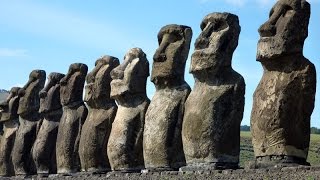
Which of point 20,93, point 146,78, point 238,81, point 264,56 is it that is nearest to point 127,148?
point 146,78

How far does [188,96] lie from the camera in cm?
1608

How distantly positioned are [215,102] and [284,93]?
1882 mm

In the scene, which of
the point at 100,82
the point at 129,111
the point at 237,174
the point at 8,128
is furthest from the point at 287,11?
the point at 8,128

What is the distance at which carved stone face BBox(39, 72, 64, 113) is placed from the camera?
69.6ft

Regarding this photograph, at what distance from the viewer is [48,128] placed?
69.3 ft

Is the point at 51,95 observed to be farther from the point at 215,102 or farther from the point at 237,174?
the point at 237,174

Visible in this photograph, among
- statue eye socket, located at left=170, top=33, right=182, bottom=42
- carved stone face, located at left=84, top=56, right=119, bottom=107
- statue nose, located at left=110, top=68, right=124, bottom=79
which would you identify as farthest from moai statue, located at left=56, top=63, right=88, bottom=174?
statue eye socket, located at left=170, top=33, right=182, bottom=42

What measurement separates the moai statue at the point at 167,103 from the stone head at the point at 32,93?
6536mm

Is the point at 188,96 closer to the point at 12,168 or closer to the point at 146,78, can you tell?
the point at 146,78

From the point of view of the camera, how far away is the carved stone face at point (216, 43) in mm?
15320

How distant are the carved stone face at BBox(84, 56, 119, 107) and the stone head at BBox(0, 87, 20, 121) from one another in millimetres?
4615

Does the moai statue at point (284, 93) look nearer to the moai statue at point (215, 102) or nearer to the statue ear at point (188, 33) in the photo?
the moai statue at point (215, 102)

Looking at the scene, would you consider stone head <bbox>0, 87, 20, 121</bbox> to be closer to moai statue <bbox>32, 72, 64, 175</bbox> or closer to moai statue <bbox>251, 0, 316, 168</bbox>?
moai statue <bbox>32, 72, 64, 175</bbox>

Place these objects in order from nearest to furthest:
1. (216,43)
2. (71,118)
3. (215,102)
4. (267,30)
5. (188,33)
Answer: (267,30)
(215,102)
(216,43)
(188,33)
(71,118)
